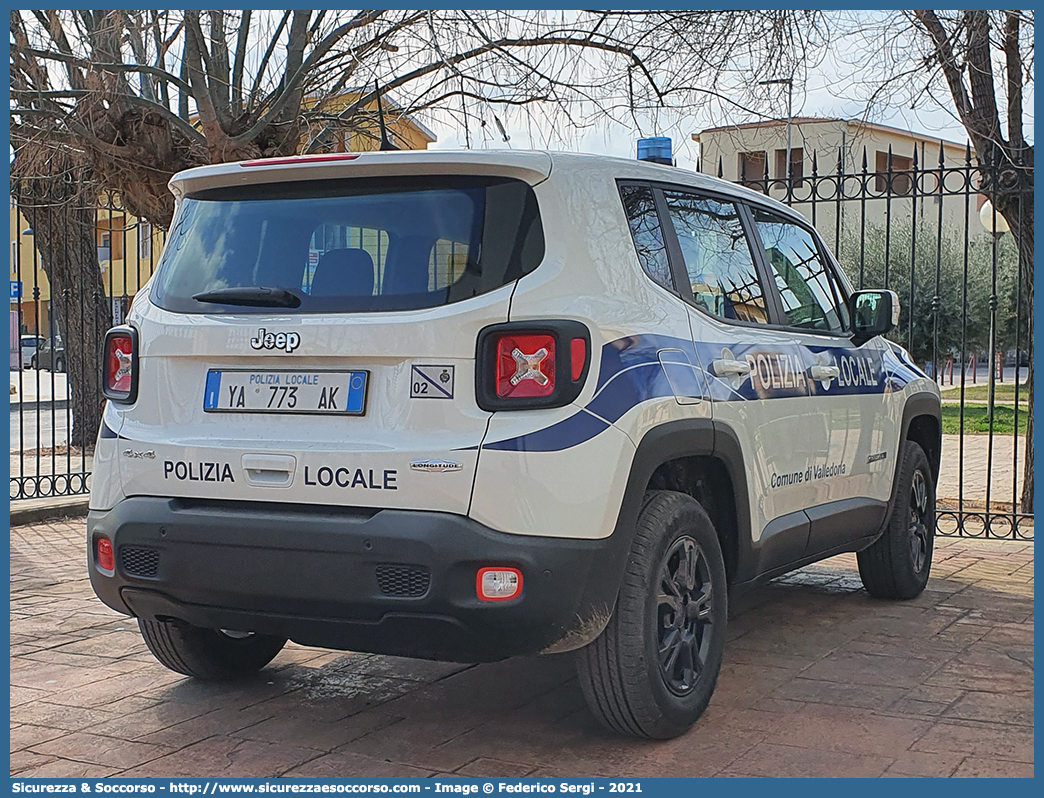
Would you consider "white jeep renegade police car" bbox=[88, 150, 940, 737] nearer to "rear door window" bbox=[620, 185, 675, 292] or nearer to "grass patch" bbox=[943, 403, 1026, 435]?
"rear door window" bbox=[620, 185, 675, 292]

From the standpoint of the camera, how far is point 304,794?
368 centimetres

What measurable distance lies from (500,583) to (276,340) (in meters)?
1.05

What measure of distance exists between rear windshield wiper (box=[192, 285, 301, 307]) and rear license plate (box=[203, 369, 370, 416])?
22 centimetres

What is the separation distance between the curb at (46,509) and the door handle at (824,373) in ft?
20.9

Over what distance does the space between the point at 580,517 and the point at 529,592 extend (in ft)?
0.87

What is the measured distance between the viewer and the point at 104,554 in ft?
13.5

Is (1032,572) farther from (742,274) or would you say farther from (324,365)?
(324,365)

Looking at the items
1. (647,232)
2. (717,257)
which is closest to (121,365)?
(647,232)

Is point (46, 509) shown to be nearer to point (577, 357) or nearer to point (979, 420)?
point (577, 357)

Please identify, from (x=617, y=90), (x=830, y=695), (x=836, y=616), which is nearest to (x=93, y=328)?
(x=617, y=90)

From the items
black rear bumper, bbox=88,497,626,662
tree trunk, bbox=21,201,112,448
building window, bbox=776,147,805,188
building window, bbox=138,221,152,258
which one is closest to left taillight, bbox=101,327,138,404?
black rear bumper, bbox=88,497,626,662

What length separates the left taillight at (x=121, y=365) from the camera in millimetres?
4180

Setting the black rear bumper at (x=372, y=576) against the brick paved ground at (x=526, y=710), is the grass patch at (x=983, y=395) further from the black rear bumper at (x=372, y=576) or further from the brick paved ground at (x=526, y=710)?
the black rear bumper at (x=372, y=576)

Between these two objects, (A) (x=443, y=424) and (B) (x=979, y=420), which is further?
(B) (x=979, y=420)
